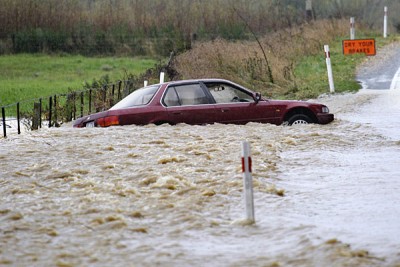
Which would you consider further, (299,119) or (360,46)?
(360,46)

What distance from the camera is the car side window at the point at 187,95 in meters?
17.7

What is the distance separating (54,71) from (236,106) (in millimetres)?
26317

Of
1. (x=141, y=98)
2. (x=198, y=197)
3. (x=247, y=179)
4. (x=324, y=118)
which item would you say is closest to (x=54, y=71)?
(x=141, y=98)

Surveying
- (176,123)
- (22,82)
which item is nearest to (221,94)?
(176,123)

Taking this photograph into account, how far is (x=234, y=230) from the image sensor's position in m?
9.85

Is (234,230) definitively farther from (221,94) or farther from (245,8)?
(245,8)

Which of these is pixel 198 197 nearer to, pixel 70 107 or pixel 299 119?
pixel 299 119

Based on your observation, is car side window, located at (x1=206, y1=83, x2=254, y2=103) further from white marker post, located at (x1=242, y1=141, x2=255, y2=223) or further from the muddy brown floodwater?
white marker post, located at (x1=242, y1=141, x2=255, y2=223)

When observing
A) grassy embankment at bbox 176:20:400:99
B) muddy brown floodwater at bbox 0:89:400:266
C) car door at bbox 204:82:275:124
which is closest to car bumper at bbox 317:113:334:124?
muddy brown floodwater at bbox 0:89:400:266

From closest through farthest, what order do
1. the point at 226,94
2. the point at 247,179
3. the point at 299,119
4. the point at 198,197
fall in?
the point at 247,179, the point at 198,197, the point at 226,94, the point at 299,119

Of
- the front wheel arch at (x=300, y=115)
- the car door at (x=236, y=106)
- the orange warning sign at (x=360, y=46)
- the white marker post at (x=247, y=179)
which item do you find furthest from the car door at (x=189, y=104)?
the orange warning sign at (x=360, y=46)

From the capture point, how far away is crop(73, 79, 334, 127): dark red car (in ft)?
57.4

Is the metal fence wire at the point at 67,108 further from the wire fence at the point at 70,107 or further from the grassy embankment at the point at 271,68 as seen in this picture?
the grassy embankment at the point at 271,68

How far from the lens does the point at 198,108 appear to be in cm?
1767
